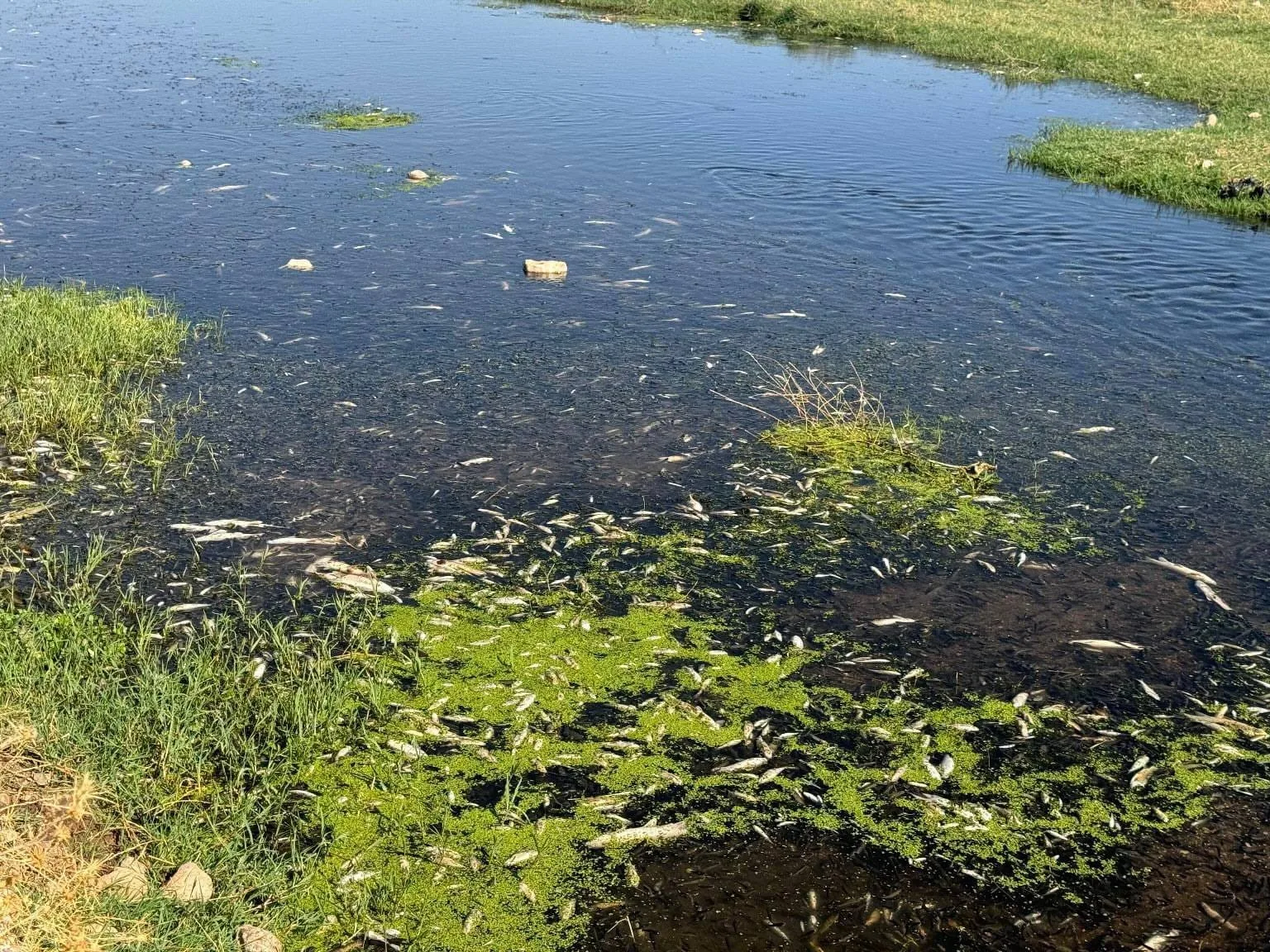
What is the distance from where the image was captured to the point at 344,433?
12.6 m

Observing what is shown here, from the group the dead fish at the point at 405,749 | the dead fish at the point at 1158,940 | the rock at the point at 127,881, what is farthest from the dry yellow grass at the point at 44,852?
the dead fish at the point at 1158,940

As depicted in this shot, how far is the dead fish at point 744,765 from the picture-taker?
795 cm

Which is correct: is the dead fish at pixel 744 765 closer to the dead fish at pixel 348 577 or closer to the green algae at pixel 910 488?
the dead fish at pixel 348 577

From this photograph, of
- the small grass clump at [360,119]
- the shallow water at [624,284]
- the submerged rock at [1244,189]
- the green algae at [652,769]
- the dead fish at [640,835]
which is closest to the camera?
the green algae at [652,769]

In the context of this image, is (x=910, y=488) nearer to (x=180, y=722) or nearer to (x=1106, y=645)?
(x=1106, y=645)

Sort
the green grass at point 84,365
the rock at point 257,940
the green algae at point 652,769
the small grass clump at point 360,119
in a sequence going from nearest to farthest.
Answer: the rock at point 257,940, the green algae at point 652,769, the green grass at point 84,365, the small grass clump at point 360,119

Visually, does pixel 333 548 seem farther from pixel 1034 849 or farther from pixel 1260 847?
pixel 1260 847

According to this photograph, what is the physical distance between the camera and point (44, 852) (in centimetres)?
650

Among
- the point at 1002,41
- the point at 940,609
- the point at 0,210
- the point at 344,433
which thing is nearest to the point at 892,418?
the point at 940,609

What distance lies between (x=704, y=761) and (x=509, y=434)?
18.4 ft

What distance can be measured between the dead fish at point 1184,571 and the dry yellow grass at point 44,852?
8.77 metres

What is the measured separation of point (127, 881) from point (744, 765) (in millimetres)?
3837

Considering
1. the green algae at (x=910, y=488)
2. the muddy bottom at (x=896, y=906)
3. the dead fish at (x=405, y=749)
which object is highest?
the green algae at (x=910, y=488)

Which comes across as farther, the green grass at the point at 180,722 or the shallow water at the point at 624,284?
the shallow water at the point at 624,284
